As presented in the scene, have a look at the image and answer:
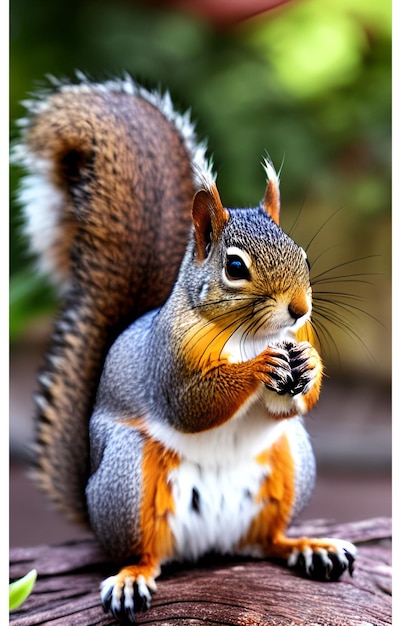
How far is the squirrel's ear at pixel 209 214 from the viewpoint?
67 centimetres

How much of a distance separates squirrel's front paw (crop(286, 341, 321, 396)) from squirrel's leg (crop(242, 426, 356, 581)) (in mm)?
172

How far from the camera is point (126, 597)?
0.79 meters

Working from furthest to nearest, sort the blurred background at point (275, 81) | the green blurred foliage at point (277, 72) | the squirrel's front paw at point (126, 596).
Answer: the green blurred foliage at point (277, 72) → the blurred background at point (275, 81) → the squirrel's front paw at point (126, 596)

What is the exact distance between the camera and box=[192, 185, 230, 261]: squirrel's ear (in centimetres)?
67

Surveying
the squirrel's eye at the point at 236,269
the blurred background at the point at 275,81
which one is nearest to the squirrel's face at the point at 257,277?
the squirrel's eye at the point at 236,269

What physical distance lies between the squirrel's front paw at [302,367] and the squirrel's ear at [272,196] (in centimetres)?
10

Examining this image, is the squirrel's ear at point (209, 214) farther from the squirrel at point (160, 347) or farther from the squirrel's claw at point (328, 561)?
the squirrel's claw at point (328, 561)

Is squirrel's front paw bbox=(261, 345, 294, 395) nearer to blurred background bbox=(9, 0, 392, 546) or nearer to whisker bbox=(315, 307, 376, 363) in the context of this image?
whisker bbox=(315, 307, 376, 363)

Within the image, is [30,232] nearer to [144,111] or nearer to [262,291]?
[144,111]

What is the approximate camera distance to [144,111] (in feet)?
2.89

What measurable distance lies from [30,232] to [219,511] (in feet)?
1.22

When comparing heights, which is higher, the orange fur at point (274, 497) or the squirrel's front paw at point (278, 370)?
the squirrel's front paw at point (278, 370)

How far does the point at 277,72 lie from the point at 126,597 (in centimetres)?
125

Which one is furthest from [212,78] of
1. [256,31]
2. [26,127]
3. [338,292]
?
[338,292]
